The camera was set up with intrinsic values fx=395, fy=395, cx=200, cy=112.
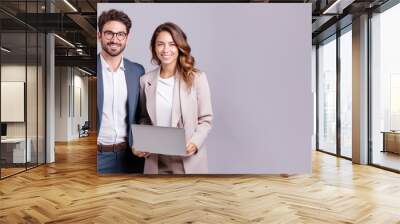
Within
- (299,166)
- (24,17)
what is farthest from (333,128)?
(24,17)

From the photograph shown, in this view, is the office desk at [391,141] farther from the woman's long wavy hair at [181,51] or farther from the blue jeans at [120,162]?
the blue jeans at [120,162]

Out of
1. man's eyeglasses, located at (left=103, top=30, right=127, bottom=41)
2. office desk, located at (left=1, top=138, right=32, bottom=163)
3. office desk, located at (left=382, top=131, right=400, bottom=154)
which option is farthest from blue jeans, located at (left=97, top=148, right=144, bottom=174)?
office desk, located at (left=382, top=131, right=400, bottom=154)

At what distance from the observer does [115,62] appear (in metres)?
6.62

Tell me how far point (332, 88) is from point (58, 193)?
7836 mm

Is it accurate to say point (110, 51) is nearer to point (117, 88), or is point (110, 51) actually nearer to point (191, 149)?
point (117, 88)

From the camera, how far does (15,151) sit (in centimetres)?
734

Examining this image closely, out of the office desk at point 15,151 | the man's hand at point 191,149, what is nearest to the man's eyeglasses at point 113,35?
the man's hand at point 191,149

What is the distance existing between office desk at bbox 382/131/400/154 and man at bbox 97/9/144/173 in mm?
4817

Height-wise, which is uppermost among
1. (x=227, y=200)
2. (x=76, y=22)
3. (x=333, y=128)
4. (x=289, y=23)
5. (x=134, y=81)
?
(x=76, y=22)

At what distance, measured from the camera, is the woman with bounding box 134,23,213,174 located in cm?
642

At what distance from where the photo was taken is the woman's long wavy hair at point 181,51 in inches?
257

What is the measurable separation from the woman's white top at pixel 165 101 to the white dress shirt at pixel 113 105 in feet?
1.94

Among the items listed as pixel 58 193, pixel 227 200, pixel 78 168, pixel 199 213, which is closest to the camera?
pixel 199 213

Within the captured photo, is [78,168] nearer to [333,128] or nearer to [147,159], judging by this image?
[147,159]
